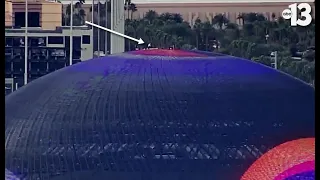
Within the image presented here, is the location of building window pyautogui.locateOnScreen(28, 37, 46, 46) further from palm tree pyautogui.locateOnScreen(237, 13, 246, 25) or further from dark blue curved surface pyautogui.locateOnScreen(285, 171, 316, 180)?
dark blue curved surface pyautogui.locateOnScreen(285, 171, 316, 180)

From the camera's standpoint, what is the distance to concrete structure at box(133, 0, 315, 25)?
43.6 meters

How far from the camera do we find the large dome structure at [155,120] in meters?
6.88

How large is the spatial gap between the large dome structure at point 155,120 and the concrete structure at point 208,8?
113ft

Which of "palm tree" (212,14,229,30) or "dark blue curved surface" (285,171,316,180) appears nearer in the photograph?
"dark blue curved surface" (285,171,316,180)

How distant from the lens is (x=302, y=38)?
112 feet

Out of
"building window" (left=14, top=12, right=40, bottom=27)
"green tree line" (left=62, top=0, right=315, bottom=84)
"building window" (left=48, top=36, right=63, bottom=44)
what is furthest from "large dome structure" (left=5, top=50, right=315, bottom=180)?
"building window" (left=14, top=12, right=40, bottom=27)

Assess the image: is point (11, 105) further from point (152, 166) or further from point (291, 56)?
point (291, 56)

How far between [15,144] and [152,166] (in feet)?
4.90

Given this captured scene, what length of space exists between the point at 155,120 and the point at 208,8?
143ft

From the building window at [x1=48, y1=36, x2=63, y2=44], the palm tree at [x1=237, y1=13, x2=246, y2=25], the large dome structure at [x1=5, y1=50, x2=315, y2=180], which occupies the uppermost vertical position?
the palm tree at [x1=237, y1=13, x2=246, y2=25]

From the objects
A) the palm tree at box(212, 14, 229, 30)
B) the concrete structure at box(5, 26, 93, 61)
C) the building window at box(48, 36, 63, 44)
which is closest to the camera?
the concrete structure at box(5, 26, 93, 61)

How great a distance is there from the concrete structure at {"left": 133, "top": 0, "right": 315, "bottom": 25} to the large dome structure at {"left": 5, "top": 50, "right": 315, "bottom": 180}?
34316mm

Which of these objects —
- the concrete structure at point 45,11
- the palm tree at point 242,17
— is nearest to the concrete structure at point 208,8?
the palm tree at point 242,17

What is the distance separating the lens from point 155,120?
7.05 metres
